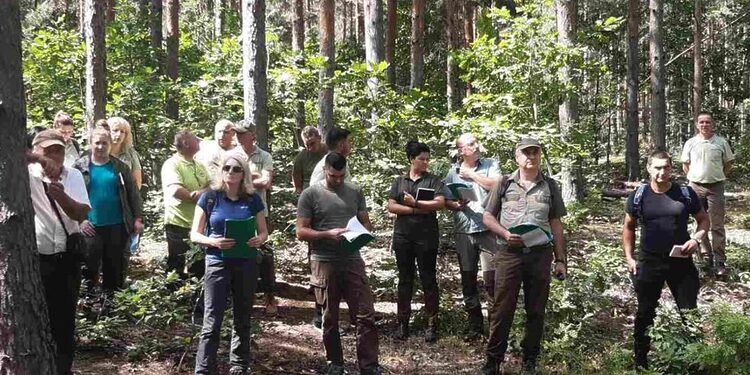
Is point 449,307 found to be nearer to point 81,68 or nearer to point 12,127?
point 12,127

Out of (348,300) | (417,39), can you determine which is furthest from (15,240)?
(417,39)

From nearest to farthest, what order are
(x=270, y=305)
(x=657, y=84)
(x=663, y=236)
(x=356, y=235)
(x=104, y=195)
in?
(x=356, y=235) → (x=663, y=236) → (x=104, y=195) → (x=270, y=305) → (x=657, y=84)

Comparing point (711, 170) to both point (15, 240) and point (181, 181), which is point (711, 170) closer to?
point (181, 181)

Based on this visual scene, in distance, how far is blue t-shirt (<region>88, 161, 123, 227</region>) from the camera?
5.82m

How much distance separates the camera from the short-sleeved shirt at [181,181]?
624 cm

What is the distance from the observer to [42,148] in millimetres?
4355

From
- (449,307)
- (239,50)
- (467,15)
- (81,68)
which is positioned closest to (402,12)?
(467,15)

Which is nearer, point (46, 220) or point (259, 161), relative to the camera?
point (46, 220)

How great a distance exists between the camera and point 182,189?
20.4 ft

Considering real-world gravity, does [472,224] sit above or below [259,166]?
below

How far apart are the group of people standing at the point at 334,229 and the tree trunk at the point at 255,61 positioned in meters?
1.75

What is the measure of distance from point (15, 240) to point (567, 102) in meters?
9.27

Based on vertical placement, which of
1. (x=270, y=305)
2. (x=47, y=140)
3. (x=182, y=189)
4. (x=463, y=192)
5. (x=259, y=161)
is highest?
(x=47, y=140)

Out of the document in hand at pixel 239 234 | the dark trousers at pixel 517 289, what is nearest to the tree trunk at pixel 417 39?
the dark trousers at pixel 517 289
